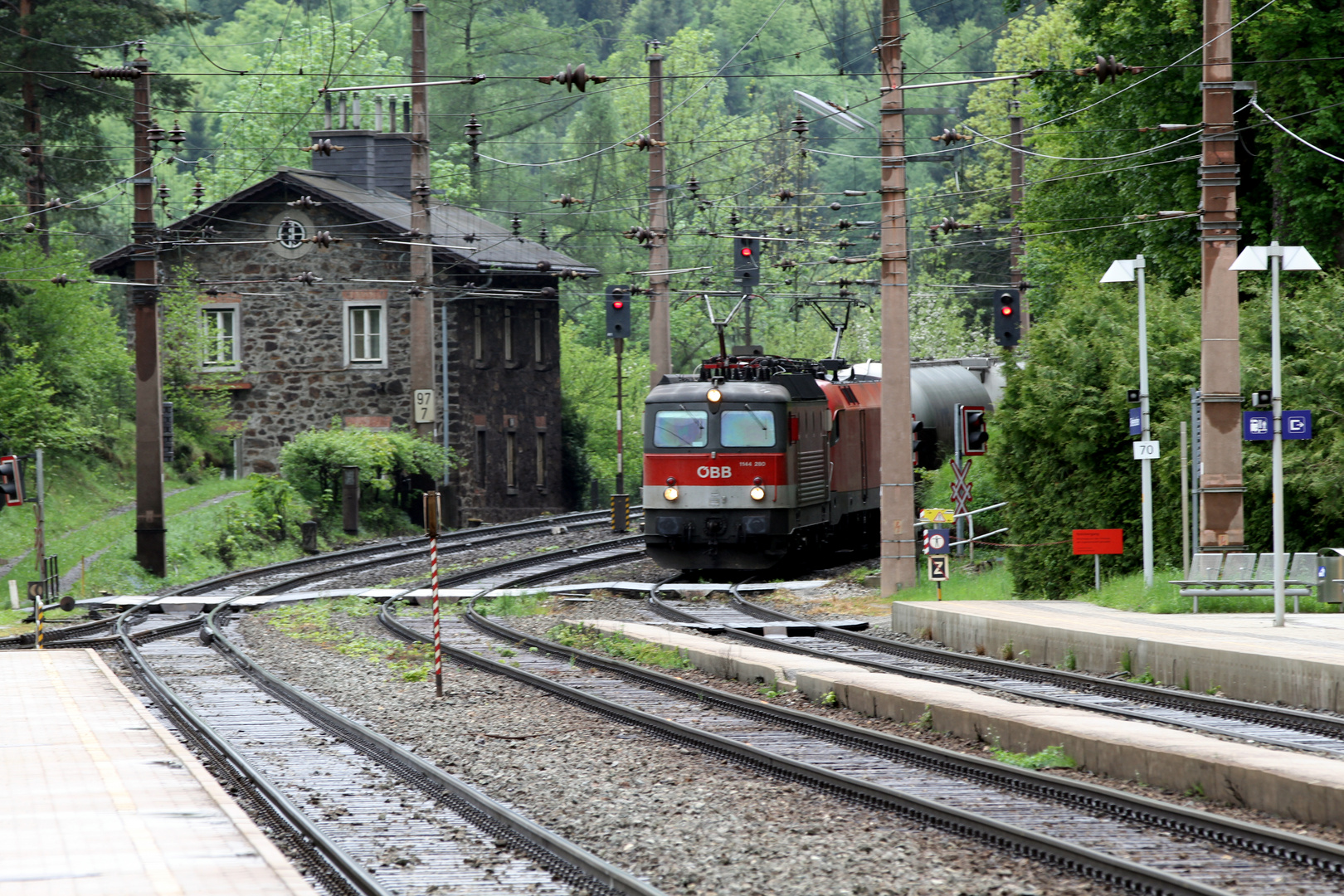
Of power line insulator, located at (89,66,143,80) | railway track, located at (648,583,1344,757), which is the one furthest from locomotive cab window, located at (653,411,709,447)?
power line insulator, located at (89,66,143,80)

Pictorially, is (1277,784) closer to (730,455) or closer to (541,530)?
(730,455)

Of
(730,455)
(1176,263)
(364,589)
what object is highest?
(1176,263)

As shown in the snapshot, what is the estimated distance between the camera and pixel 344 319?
47.9 metres

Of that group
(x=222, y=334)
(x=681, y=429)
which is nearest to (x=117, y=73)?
(x=681, y=429)

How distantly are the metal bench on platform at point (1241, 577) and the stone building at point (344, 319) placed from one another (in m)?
28.2

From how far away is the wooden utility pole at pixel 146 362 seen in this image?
29.7 meters

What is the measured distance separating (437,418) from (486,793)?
1407 inches

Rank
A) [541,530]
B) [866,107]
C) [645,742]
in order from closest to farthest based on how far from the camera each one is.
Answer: [645,742] → [541,530] → [866,107]

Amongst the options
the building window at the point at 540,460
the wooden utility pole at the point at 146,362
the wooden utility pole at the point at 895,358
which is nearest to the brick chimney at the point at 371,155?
A: the building window at the point at 540,460

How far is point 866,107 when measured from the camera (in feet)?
308

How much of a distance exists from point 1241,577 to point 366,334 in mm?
32078

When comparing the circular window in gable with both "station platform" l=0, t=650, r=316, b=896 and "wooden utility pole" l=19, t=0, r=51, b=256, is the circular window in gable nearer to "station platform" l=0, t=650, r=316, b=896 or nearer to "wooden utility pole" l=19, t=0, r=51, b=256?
"wooden utility pole" l=19, t=0, r=51, b=256

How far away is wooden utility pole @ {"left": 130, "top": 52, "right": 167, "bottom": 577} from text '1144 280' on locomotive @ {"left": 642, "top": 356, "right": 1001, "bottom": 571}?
339 inches

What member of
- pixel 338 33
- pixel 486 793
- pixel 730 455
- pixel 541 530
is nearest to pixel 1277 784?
pixel 486 793
